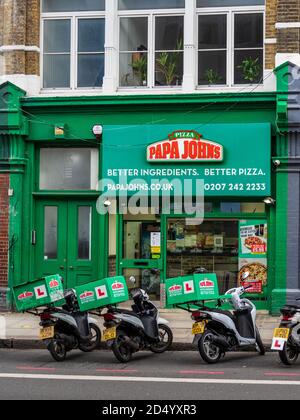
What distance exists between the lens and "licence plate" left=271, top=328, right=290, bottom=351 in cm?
977

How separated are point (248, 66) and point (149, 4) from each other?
8.48 feet

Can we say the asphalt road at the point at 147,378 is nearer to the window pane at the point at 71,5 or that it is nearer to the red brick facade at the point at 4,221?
the red brick facade at the point at 4,221

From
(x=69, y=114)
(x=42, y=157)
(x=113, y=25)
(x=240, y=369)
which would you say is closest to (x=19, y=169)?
(x=42, y=157)

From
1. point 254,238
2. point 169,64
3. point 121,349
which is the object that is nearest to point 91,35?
point 169,64

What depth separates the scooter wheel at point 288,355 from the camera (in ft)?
32.3

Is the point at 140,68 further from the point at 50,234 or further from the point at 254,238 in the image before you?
the point at 254,238

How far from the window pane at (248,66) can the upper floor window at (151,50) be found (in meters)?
1.22

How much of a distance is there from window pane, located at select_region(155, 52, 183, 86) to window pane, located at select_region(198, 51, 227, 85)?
454 millimetres

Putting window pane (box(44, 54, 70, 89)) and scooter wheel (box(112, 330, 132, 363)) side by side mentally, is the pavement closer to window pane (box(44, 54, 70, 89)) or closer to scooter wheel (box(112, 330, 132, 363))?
scooter wheel (box(112, 330, 132, 363))

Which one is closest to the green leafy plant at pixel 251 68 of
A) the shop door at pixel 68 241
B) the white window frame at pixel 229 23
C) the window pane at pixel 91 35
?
the white window frame at pixel 229 23

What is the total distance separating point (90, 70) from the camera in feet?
51.9

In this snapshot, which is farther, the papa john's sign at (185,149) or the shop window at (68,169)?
the shop window at (68,169)

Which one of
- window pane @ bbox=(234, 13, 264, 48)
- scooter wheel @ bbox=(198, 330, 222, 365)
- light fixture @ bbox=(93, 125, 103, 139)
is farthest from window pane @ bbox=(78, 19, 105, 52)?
scooter wheel @ bbox=(198, 330, 222, 365)
